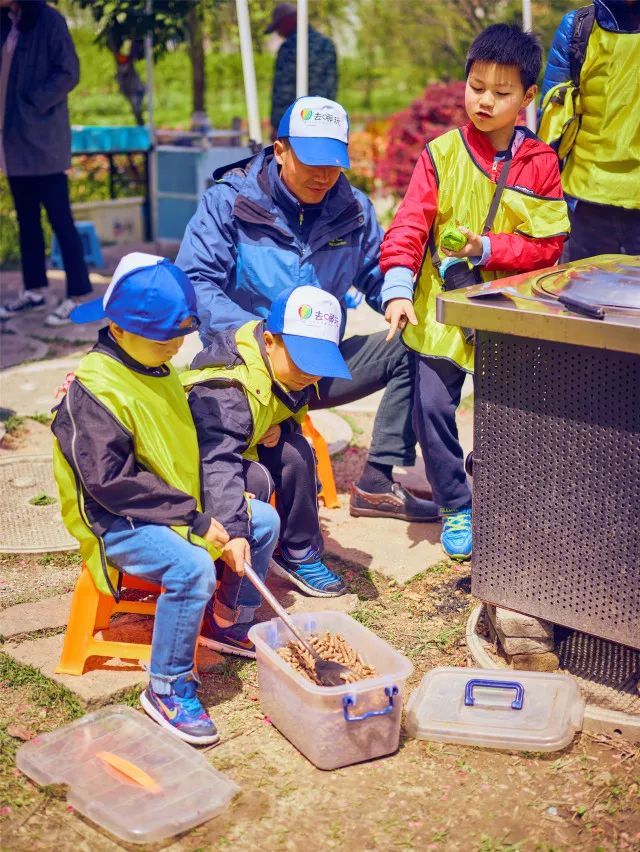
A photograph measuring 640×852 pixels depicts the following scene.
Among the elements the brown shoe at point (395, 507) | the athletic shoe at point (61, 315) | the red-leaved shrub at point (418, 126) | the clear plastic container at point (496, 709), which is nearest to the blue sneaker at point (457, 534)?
the brown shoe at point (395, 507)

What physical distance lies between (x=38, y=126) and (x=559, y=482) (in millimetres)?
4712

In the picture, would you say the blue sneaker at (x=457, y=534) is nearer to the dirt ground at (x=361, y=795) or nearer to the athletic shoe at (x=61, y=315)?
the dirt ground at (x=361, y=795)

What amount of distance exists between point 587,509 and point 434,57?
12.7m

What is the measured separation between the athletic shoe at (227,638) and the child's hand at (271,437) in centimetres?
55

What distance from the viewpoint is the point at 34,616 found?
3.29 m

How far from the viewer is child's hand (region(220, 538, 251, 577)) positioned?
2.85m

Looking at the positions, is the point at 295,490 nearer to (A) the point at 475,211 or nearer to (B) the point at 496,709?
(B) the point at 496,709

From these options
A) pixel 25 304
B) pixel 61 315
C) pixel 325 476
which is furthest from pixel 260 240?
pixel 25 304

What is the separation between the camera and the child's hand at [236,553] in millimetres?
2846

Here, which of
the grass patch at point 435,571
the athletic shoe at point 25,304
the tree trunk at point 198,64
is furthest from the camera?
the tree trunk at point 198,64

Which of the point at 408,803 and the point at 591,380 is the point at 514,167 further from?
the point at 408,803

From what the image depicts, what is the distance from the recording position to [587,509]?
9.13 ft

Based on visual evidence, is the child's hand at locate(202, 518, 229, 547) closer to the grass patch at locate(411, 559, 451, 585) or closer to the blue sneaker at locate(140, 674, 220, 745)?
the blue sneaker at locate(140, 674, 220, 745)

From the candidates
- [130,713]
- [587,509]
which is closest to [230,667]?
[130,713]
